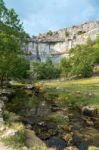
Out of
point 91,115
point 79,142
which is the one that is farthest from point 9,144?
point 91,115

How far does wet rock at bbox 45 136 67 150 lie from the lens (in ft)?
104

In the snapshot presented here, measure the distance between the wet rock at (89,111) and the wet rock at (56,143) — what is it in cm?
1503

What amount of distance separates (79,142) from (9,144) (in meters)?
10.7

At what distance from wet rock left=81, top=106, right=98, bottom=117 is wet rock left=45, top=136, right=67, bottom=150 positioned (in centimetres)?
1503

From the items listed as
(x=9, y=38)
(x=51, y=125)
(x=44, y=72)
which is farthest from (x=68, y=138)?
(x=44, y=72)

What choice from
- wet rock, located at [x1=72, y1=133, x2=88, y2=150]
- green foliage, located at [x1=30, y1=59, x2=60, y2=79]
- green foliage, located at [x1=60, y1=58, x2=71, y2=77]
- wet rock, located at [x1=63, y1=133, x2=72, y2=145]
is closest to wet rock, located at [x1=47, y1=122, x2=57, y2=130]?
wet rock, located at [x1=63, y1=133, x2=72, y2=145]

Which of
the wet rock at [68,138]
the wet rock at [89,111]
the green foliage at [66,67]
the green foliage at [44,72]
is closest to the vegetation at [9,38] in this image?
the wet rock at [89,111]

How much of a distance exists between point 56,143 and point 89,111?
1794 cm

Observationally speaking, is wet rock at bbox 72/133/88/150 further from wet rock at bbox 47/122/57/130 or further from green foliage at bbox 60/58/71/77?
green foliage at bbox 60/58/71/77

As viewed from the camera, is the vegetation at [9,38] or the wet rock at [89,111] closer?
the wet rock at [89,111]

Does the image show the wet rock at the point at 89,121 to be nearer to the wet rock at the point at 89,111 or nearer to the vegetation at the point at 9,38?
the wet rock at the point at 89,111

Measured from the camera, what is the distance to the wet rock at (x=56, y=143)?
104 ft

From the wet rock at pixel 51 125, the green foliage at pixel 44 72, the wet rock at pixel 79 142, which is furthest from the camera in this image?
the green foliage at pixel 44 72

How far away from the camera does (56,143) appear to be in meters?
33.0
